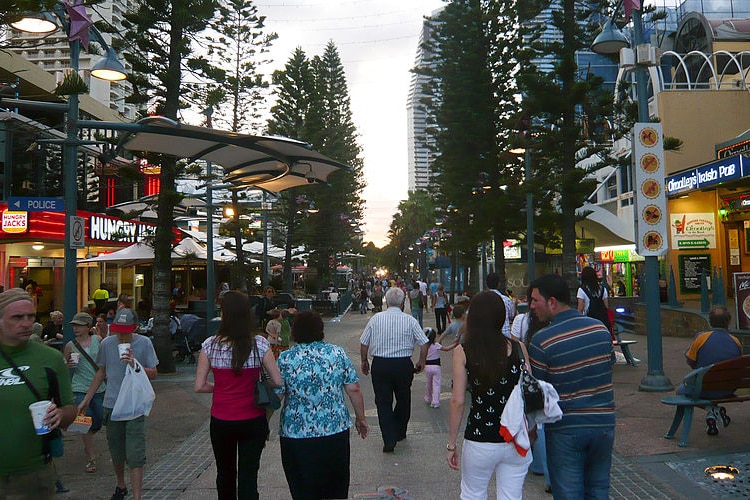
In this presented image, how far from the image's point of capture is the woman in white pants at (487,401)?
3533mm

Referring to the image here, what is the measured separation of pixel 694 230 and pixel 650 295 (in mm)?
15431

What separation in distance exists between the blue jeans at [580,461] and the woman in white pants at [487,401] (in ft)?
0.57

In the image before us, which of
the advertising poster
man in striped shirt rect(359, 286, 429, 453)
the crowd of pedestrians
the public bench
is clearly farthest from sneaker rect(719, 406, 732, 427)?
the public bench

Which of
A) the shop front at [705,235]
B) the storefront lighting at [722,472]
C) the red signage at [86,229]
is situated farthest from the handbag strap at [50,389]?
the shop front at [705,235]

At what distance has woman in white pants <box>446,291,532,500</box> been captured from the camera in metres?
3.53

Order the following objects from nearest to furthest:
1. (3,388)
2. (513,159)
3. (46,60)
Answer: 1. (3,388)
2. (513,159)
3. (46,60)

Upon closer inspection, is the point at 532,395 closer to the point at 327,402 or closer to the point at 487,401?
the point at 487,401

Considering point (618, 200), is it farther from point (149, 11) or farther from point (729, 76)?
point (149, 11)

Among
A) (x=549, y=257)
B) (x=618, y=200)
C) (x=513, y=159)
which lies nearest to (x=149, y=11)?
(x=513, y=159)

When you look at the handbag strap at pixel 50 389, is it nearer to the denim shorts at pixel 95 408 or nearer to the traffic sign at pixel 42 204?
the denim shorts at pixel 95 408

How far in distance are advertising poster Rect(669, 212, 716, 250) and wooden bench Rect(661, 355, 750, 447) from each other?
61.7ft

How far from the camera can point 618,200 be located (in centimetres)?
3378

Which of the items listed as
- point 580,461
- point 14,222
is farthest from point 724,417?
point 14,222

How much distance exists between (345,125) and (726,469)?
39.8 m
